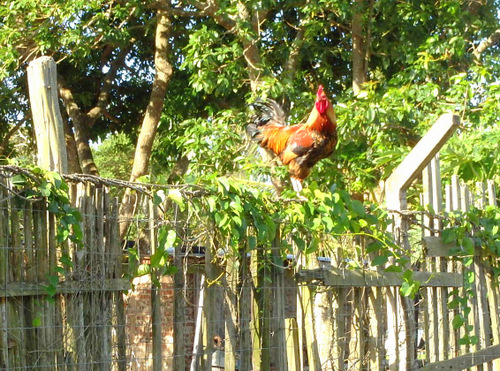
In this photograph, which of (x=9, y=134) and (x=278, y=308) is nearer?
(x=278, y=308)

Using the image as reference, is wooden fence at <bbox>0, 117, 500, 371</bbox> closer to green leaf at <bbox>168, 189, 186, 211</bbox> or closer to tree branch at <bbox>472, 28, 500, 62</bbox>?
green leaf at <bbox>168, 189, 186, 211</bbox>

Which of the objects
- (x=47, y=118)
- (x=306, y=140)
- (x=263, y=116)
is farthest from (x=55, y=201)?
(x=263, y=116)

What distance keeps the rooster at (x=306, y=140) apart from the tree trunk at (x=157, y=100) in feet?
11.2

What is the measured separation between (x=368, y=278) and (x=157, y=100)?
6.82m

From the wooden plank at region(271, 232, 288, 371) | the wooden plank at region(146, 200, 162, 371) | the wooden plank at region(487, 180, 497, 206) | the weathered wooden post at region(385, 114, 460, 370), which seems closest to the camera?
the wooden plank at region(146, 200, 162, 371)

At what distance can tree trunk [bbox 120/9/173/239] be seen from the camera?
10742 millimetres

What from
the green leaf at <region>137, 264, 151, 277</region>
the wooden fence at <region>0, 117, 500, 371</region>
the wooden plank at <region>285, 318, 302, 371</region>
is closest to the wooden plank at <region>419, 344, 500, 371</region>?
the wooden fence at <region>0, 117, 500, 371</region>

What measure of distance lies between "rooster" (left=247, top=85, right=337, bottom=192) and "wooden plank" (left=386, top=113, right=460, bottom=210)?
160cm

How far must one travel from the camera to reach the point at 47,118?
3.58 m

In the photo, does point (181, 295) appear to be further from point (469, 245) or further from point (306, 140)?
point (306, 140)

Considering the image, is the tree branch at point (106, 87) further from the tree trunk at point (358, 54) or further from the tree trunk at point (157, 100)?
the tree trunk at point (358, 54)

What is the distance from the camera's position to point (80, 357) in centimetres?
330

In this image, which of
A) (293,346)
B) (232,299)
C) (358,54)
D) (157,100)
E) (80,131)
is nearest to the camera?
(232,299)

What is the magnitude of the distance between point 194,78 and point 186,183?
599 cm
